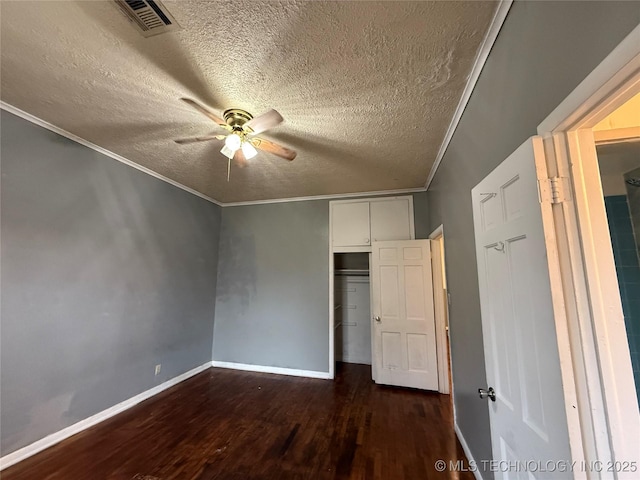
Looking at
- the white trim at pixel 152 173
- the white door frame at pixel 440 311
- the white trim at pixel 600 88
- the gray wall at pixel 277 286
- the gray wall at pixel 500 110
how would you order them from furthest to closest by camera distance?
the gray wall at pixel 277 286 < the white door frame at pixel 440 311 < the white trim at pixel 152 173 < the gray wall at pixel 500 110 < the white trim at pixel 600 88

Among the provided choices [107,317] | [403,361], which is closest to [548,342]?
[403,361]

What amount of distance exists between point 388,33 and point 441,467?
121 inches

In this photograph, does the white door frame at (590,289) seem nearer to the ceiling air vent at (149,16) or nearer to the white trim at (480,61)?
the white trim at (480,61)

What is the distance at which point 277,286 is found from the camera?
430 centimetres

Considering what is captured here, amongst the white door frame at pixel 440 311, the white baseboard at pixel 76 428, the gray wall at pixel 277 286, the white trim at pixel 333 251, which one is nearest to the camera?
the white baseboard at pixel 76 428

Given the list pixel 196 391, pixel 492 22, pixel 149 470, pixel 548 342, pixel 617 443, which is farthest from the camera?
pixel 196 391

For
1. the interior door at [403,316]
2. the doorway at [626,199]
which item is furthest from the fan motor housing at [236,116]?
the interior door at [403,316]

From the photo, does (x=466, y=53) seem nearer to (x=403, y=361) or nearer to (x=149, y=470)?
(x=403, y=361)

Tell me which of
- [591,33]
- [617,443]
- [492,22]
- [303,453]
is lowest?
[303,453]

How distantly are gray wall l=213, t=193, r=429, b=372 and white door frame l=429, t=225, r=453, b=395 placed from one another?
38 cm

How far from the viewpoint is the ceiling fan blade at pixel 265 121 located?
178 centimetres

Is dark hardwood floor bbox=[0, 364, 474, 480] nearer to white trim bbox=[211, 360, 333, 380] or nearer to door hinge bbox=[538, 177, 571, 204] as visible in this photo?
white trim bbox=[211, 360, 333, 380]

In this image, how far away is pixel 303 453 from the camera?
2242mm

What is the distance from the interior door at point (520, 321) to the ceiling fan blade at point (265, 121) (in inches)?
53.4
